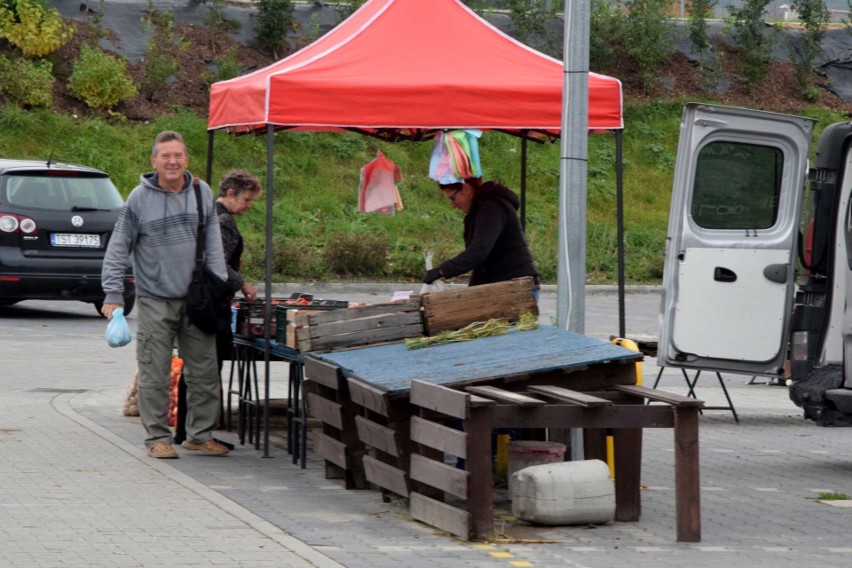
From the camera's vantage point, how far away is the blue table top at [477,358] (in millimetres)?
7445

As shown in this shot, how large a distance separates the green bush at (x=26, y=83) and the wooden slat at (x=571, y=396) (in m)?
20.9

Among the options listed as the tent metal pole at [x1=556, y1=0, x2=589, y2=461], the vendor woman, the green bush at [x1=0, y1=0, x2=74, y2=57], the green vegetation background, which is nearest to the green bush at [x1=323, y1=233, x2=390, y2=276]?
the green vegetation background

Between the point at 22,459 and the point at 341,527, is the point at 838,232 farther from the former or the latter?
the point at 22,459

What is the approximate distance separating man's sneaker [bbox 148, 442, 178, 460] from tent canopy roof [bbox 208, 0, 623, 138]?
2084 mm

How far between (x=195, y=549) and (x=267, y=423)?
279 cm

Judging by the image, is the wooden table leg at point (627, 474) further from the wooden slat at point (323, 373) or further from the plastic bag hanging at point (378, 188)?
the plastic bag hanging at point (378, 188)

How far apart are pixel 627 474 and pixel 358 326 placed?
1.84 metres

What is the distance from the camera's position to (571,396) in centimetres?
710

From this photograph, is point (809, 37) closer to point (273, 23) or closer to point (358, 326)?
point (273, 23)

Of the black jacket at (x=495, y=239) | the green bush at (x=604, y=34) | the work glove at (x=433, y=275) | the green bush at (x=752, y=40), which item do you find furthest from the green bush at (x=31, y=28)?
the work glove at (x=433, y=275)

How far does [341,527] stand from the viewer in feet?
23.9

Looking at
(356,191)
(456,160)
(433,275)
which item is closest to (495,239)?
(433,275)

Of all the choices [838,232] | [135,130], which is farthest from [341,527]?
[135,130]

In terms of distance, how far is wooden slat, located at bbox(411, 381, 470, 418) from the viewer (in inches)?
268
